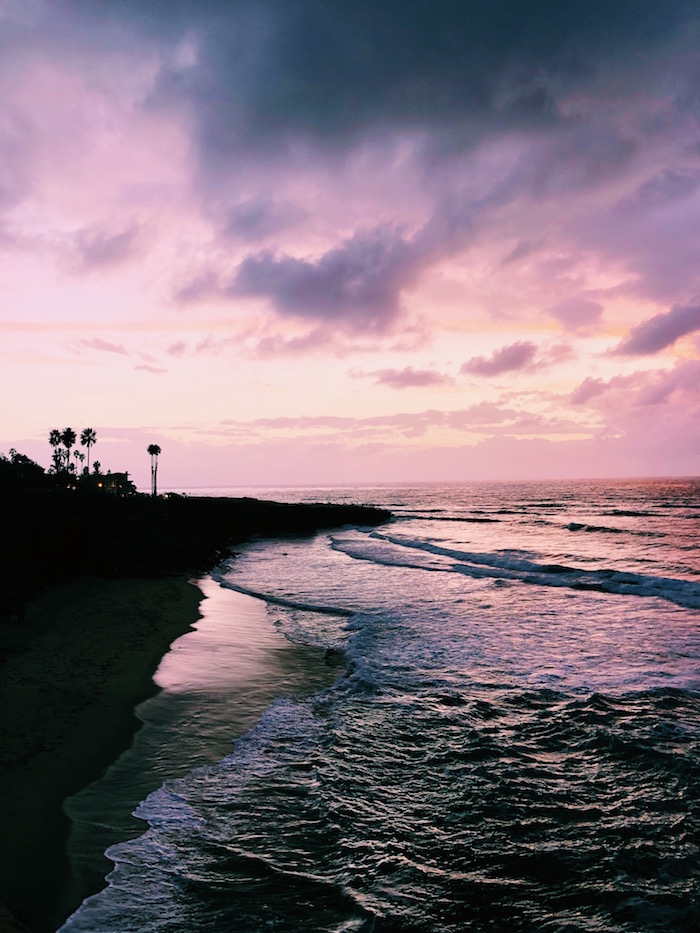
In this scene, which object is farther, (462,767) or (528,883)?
(462,767)

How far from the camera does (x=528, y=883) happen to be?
5684 millimetres

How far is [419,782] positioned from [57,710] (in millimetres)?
6221

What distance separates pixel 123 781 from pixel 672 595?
894 inches

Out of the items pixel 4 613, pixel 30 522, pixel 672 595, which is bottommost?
pixel 672 595

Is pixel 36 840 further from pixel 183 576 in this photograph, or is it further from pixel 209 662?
pixel 183 576

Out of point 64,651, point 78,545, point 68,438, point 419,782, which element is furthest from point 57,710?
point 68,438

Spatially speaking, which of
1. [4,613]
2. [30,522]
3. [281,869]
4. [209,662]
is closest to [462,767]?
[281,869]

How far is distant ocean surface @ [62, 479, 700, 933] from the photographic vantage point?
5.35 meters

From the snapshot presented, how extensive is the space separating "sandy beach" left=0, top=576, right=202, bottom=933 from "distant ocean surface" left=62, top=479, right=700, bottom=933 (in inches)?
18.6

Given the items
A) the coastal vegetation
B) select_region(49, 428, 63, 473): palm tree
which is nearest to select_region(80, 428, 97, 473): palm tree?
select_region(49, 428, 63, 473): palm tree

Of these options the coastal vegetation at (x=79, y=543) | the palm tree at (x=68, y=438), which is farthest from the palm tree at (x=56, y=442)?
the coastal vegetation at (x=79, y=543)

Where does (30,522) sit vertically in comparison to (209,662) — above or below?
above

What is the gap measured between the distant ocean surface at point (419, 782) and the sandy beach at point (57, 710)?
18.6 inches

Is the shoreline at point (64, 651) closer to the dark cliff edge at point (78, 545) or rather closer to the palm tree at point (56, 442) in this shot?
the dark cliff edge at point (78, 545)
